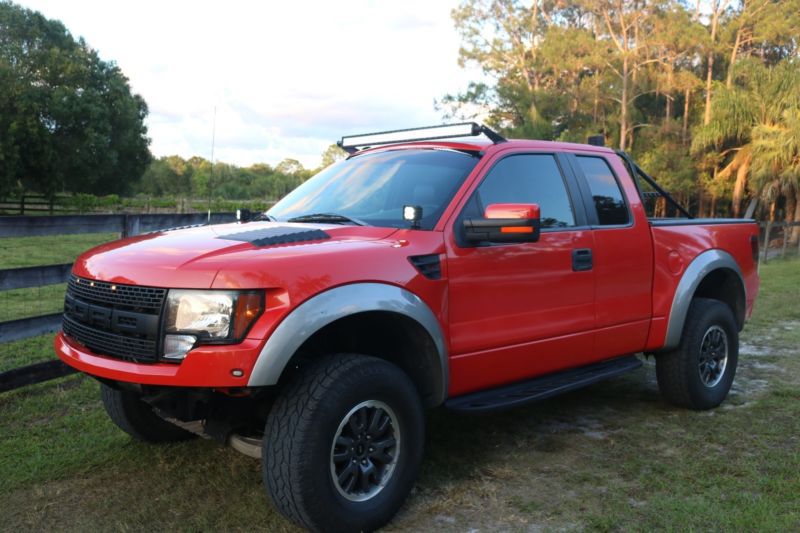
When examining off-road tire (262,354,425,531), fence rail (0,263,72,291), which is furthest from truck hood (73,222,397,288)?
fence rail (0,263,72,291)

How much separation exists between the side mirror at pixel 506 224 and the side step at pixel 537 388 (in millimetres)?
880

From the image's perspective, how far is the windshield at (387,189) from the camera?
3.94 metres

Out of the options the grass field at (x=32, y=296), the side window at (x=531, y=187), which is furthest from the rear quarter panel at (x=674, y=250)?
the grass field at (x=32, y=296)

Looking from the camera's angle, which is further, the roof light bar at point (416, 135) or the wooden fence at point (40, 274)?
the wooden fence at point (40, 274)

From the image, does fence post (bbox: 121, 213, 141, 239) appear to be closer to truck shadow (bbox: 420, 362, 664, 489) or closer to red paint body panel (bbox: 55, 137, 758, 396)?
red paint body panel (bbox: 55, 137, 758, 396)

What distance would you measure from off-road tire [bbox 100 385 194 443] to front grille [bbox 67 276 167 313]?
90 cm

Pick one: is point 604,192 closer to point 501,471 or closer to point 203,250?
point 501,471

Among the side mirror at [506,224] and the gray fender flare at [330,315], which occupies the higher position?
the side mirror at [506,224]

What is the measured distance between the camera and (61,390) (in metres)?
5.50

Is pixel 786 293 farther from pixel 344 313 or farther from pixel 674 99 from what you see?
pixel 674 99

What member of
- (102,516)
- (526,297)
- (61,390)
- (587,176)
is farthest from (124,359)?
(587,176)

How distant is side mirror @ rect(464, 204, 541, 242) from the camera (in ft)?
11.5

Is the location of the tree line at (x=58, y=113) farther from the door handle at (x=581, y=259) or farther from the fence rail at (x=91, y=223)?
the door handle at (x=581, y=259)

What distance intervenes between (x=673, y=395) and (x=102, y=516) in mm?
3911
